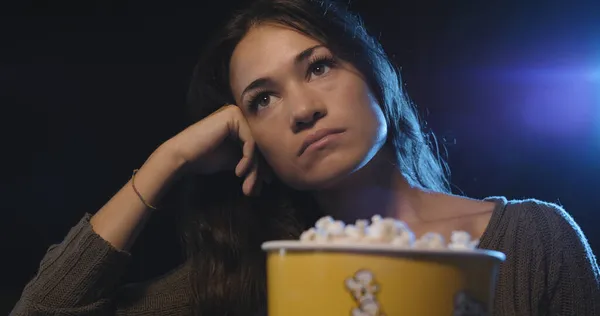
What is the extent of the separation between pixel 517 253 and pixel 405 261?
0.61 metres

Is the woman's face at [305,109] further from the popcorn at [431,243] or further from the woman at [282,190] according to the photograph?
the popcorn at [431,243]

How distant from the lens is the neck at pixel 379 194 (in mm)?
1214

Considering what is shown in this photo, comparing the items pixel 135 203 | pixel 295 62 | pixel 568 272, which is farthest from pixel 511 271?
pixel 135 203

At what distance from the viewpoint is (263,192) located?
4.37 ft

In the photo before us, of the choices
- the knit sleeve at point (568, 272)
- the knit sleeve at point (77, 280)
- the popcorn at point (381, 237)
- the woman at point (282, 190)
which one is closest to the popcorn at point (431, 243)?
the popcorn at point (381, 237)

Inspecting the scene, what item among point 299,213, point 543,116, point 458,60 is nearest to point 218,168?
point 299,213

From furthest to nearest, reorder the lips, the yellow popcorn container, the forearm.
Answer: the forearm
the lips
the yellow popcorn container

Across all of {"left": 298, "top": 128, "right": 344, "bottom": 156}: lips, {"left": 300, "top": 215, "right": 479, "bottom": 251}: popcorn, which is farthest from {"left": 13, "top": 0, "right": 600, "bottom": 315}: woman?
{"left": 300, "top": 215, "right": 479, "bottom": 251}: popcorn

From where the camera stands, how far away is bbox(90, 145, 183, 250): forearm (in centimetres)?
114

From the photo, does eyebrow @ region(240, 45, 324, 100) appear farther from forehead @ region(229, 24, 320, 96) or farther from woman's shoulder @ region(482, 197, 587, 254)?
woman's shoulder @ region(482, 197, 587, 254)

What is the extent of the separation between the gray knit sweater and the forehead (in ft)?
1.24

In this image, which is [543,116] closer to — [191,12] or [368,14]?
[368,14]

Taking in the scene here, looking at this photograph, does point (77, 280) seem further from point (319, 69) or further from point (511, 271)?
point (511, 271)

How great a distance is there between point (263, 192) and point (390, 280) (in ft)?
2.58
